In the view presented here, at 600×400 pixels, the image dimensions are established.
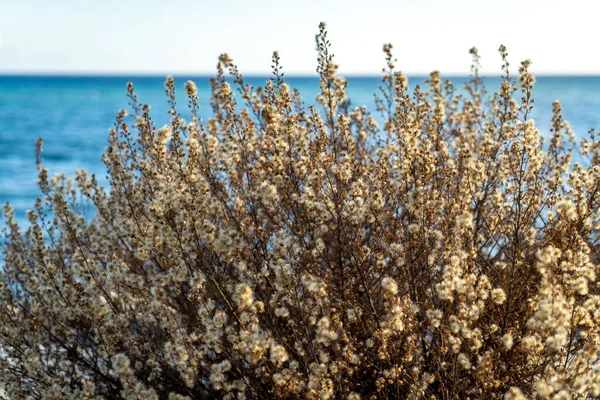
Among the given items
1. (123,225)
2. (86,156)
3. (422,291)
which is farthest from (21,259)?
(86,156)

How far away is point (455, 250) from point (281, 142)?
5.11 feet

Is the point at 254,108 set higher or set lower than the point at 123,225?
higher

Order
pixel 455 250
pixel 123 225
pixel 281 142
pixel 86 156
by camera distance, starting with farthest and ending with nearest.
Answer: pixel 86 156 < pixel 123 225 < pixel 281 142 < pixel 455 250

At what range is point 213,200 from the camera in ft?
15.1

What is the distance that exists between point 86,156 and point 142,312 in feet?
110

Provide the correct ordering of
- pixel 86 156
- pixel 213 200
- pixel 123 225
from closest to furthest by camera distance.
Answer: pixel 213 200
pixel 123 225
pixel 86 156

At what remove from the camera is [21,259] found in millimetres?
6199

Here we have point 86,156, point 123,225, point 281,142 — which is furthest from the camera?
point 86,156

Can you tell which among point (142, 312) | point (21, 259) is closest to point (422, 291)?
point (142, 312)

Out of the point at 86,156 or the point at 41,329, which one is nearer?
the point at 41,329

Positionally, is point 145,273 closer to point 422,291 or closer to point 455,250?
point 422,291

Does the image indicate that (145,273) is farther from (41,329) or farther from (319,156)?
(319,156)

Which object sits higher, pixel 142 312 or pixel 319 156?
pixel 319 156

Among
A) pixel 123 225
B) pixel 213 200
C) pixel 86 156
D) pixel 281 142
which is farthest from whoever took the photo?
pixel 86 156
